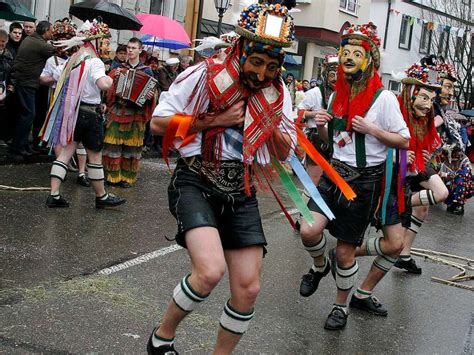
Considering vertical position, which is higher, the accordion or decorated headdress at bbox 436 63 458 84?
decorated headdress at bbox 436 63 458 84

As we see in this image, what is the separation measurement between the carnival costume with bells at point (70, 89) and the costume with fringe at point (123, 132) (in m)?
1.36

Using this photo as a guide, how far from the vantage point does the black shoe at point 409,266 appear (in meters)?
7.46

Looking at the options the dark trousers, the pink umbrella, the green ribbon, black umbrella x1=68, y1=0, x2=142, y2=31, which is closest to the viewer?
the green ribbon

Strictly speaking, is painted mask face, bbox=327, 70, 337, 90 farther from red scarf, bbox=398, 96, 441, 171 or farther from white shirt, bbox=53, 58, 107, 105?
white shirt, bbox=53, 58, 107, 105

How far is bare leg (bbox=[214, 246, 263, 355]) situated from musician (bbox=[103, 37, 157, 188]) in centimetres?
608

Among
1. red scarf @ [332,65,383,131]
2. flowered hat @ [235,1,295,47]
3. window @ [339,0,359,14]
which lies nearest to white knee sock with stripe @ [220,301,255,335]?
flowered hat @ [235,1,295,47]

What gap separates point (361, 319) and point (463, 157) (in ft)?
26.8

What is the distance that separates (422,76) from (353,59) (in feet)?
4.04

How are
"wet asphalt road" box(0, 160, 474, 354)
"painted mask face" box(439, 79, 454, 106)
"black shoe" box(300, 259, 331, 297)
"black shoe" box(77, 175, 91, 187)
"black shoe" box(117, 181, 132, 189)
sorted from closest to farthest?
"wet asphalt road" box(0, 160, 474, 354), "black shoe" box(300, 259, 331, 297), "painted mask face" box(439, 79, 454, 106), "black shoe" box(77, 175, 91, 187), "black shoe" box(117, 181, 132, 189)

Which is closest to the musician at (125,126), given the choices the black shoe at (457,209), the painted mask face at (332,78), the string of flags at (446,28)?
the painted mask face at (332,78)

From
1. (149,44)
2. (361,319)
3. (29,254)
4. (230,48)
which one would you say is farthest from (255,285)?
(149,44)

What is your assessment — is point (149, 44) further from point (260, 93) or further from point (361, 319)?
point (260, 93)

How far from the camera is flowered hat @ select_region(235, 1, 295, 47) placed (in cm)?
389

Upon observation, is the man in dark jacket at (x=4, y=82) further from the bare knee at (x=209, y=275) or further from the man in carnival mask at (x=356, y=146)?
the bare knee at (x=209, y=275)
